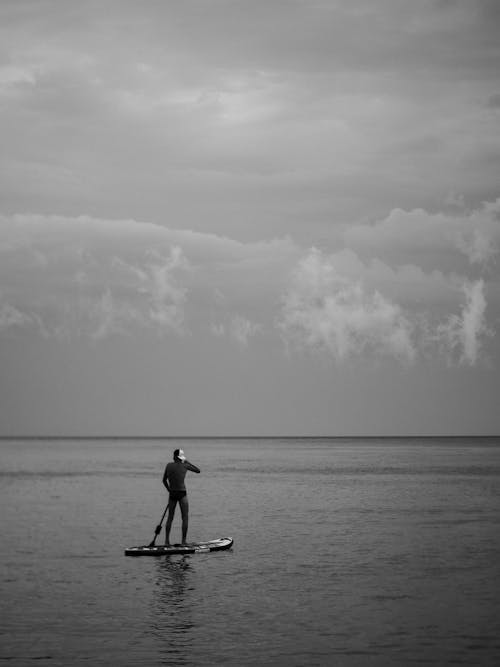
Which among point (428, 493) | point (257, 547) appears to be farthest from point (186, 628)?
point (428, 493)

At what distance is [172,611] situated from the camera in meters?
16.6

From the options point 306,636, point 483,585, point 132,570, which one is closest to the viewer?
point 306,636

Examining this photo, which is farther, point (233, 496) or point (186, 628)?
point (233, 496)

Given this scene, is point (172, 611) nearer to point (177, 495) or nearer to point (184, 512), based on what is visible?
point (177, 495)

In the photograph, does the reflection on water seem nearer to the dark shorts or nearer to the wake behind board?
the wake behind board

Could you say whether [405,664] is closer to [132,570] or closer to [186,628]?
[186,628]

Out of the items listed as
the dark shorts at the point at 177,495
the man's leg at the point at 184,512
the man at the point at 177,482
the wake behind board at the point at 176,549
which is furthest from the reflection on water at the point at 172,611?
the dark shorts at the point at 177,495

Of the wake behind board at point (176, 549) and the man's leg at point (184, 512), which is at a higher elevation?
the man's leg at point (184, 512)

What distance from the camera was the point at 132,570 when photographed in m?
21.6

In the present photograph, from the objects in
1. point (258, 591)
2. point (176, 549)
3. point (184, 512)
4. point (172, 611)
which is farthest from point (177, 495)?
point (172, 611)

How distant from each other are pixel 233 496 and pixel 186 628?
35.9 m

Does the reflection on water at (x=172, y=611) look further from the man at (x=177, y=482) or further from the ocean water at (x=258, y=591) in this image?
the man at (x=177, y=482)

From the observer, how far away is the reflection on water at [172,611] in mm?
13820

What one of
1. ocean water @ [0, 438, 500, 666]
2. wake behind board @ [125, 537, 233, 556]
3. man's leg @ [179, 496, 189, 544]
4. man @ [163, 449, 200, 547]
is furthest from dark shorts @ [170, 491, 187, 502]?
ocean water @ [0, 438, 500, 666]
